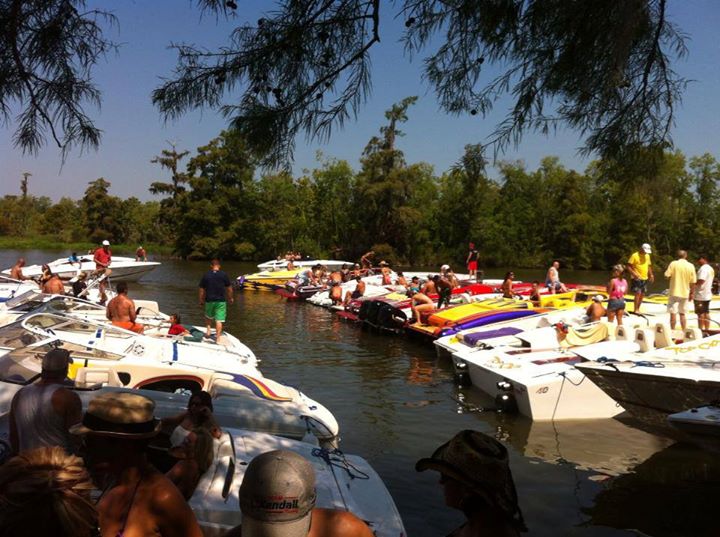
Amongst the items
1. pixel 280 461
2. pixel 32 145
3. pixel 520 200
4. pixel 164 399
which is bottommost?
pixel 164 399

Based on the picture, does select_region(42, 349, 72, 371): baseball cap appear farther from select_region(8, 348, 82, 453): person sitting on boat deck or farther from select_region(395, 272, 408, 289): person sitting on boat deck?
Answer: select_region(395, 272, 408, 289): person sitting on boat deck

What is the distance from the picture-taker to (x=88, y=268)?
2697 cm

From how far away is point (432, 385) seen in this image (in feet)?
41.5

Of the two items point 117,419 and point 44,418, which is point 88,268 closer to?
point 44,418

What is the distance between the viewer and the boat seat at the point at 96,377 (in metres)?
7.81

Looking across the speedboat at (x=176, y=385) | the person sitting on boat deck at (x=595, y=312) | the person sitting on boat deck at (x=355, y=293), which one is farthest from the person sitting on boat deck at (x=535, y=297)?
the speedboat at (x=176, y=385)

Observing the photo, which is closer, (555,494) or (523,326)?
(555,494)

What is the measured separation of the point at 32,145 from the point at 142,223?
102 metres

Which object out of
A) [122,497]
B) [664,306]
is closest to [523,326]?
[664,306]

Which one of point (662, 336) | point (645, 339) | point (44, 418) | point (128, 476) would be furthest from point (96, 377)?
point (662, 336)

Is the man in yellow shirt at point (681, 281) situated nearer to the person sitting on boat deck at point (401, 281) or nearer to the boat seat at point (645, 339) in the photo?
the boat seat at point (645, 339)

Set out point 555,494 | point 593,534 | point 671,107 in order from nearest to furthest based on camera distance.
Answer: point 671,107, point 593,534, point 555,494

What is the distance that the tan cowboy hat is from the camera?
8.14 ft

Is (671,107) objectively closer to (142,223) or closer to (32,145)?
(32,145)
